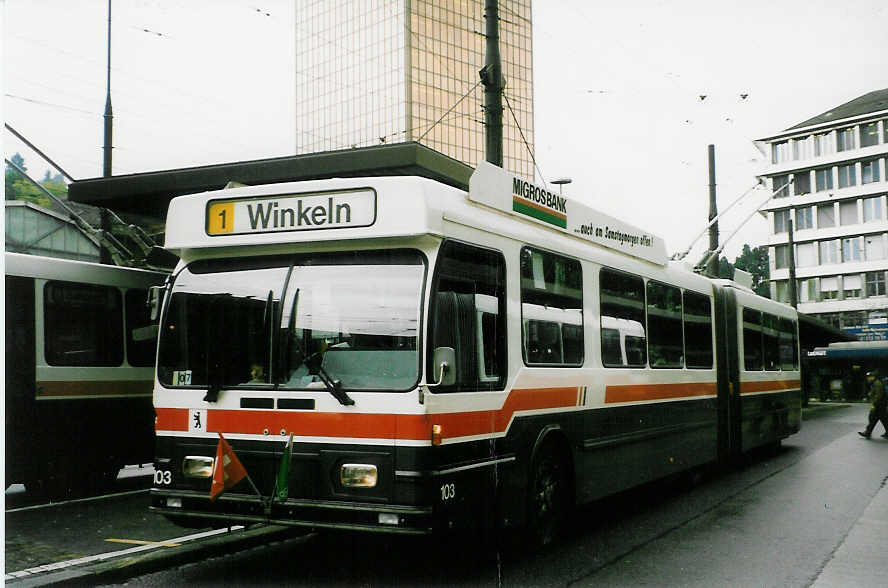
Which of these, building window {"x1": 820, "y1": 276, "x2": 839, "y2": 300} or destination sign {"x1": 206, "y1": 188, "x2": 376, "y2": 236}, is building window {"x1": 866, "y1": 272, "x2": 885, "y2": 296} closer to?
building window {"x1": 820, "y1": 276, "x2": 839, "y2": 300}

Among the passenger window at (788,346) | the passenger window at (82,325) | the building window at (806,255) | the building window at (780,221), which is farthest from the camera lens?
the building window at (780,221)

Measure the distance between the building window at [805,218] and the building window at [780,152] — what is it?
18.4 feet

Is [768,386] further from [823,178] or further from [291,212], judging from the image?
[823,178]

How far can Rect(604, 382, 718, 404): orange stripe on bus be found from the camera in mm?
9438

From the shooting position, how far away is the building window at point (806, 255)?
76812 mm

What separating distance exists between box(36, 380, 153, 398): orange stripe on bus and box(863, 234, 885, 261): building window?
199 ft

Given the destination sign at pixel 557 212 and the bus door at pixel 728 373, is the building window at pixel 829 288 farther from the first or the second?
the destination sign at pixel 557 212

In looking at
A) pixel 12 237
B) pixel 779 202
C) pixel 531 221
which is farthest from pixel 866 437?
pixel 779 202

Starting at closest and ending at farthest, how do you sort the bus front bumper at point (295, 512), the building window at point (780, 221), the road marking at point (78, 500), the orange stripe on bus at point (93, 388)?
1. the bus front bumper at point (295, 512)
2. the road marking at point (78, 500)
3. the orange stripe on bus at point (93, 388)
4. the building window at point (780, 221)

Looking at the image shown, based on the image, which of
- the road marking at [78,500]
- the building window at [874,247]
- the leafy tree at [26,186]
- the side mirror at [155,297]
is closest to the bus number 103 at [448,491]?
the side mirror at [155,297]

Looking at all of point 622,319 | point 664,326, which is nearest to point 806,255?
point 664,326

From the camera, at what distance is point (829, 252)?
250ft

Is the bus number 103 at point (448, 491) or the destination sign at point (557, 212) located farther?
the destination sign at point (557, 212)

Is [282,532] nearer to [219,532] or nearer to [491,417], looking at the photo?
[219,532]
